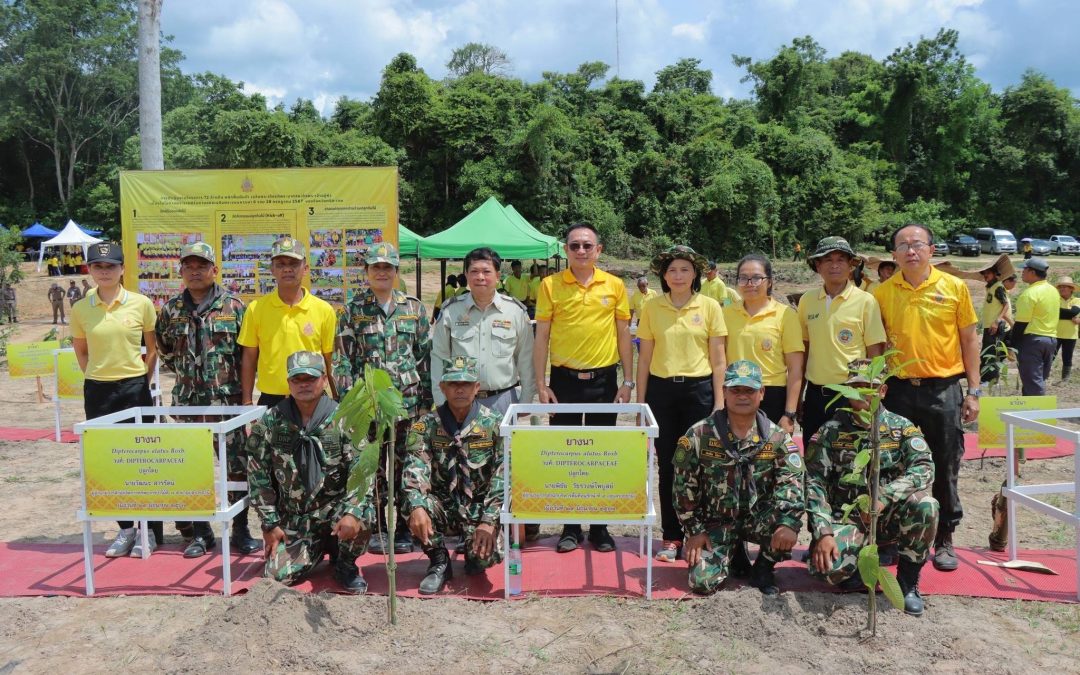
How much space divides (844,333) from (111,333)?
433cm

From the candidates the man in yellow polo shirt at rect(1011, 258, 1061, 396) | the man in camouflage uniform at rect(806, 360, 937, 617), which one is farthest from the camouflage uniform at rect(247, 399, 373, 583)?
the man in yellow polo shirt at rect(1011, 258, 1061, 396)

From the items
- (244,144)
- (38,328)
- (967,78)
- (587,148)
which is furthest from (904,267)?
(967,78)

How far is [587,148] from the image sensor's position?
35.0 metres

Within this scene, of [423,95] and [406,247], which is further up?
[423,95]

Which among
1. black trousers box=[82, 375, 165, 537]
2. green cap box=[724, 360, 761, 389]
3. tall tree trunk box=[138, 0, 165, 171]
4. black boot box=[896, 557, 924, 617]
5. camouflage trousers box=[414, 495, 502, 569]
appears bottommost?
black boot box=[896, 557, 924, 617]

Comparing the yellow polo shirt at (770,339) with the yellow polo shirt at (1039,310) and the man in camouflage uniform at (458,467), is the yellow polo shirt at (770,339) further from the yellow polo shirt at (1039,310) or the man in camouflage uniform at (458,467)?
the yellow polo shirt at (1039,310)

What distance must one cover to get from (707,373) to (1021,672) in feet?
6.62

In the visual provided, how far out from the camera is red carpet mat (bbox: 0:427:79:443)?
26.5 feet

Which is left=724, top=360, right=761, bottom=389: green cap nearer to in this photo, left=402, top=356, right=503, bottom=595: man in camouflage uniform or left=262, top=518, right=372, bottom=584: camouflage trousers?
left=402, top=356, right=503, bottom=595: man in camouflage uniform

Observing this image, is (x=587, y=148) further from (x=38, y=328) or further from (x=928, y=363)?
(x=928, y=363)

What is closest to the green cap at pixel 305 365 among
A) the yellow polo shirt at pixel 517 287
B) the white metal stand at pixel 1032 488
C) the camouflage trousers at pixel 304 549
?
the camouflage trousers at pixel 304 549

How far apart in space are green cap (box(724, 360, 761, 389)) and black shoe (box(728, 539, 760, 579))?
94 centimetres

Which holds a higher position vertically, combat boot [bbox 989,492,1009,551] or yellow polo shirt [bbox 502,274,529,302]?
yellow polo shirt [bbox 502,274,529,302]

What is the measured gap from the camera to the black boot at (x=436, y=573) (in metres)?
3.96
